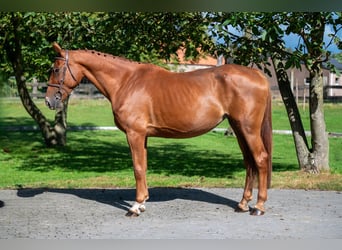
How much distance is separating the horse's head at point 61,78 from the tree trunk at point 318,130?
4.77 metres

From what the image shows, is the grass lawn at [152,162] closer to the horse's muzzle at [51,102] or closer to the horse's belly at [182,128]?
the horse's muzzle at [51,102]

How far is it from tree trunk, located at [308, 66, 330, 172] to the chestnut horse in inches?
133

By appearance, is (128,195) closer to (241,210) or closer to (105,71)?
(241,210)

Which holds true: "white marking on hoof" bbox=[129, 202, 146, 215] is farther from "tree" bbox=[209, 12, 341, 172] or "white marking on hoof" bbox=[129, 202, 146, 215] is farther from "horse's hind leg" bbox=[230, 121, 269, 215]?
"tree" bbox=[209, 12, 341, 172]

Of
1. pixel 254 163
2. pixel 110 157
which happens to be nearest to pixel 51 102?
pixel 254 163

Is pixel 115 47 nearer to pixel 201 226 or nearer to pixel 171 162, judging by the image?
pixel 171 162

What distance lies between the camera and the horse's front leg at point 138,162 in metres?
5.98

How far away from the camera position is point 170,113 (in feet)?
19.7

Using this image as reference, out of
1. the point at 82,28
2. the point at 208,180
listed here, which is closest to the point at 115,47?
the point at 82,28

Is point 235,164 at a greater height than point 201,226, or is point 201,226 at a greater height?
point 201,226

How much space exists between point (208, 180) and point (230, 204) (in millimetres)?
2204

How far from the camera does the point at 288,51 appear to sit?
28.0ft
